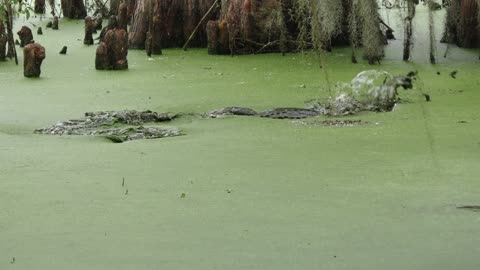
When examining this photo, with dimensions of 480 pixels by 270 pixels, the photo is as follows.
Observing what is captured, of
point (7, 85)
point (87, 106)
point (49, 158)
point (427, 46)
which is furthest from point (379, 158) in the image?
point (427, 46)

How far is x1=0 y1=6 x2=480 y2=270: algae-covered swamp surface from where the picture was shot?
331 centimetres

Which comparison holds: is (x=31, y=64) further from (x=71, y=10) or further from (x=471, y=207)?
(x=471, y=207)

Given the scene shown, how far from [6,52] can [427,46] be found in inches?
161

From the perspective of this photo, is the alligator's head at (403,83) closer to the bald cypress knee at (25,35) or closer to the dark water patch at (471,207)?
the dark water patch at (471,207)

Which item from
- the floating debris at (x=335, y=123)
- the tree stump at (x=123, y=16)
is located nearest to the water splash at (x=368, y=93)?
the floating debris at (x=335, y=123)

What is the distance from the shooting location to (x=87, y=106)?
23.6 ft

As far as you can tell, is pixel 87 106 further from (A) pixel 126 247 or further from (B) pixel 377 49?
(A) pixel 126 247

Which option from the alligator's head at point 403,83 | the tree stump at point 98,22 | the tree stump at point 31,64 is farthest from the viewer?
the tree stump at point 98,22

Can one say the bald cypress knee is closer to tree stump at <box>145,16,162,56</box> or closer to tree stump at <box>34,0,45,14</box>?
tree stump at <box>145,16,162,56</box>

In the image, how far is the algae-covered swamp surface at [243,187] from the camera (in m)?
3.31

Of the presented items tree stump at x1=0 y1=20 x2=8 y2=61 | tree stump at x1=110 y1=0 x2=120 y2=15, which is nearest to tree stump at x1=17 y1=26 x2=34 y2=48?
tree stump at x1=0 y1=20 x2=8 y2=61

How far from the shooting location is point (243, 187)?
4289 mm

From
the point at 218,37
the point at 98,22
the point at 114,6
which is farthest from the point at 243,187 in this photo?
the point at 114,6

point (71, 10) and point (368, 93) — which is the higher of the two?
point (71, 10)
